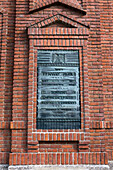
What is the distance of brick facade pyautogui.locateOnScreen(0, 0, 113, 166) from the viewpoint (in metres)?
4.54

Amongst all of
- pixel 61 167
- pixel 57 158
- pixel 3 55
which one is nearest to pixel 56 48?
pixel 3 55

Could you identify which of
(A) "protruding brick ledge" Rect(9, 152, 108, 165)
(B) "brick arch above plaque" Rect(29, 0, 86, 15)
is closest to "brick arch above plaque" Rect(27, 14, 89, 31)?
(B) "brick arch above plaque" Rect(29, 0, 86, 15)

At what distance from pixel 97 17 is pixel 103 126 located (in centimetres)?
248

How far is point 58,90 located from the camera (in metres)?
4.76

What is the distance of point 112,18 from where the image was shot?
5.36m

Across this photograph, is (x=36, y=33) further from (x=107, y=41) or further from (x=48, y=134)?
(x=48, y=134)

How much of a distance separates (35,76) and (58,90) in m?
0.58

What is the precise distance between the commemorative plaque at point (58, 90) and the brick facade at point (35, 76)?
0.11 meters

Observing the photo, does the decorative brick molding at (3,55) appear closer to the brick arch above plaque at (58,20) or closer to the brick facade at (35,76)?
the brick facade at (35,76)

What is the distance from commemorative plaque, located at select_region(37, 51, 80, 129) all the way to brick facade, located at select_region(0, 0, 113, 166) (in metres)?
0.11

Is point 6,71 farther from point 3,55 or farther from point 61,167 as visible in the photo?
point 61,167

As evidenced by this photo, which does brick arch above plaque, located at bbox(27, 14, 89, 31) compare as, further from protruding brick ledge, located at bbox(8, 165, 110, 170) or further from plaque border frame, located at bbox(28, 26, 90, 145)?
protruding brick ledge, located at bbox(8, 165, 110, 170)

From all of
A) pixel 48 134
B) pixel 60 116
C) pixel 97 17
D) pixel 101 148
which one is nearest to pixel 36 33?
pixel 97 17

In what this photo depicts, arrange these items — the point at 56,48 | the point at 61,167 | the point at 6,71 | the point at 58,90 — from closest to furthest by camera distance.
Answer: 1. the point at 61,167
2. the point at 58,90
3. the point at 56,48
4. the point at 6,71
